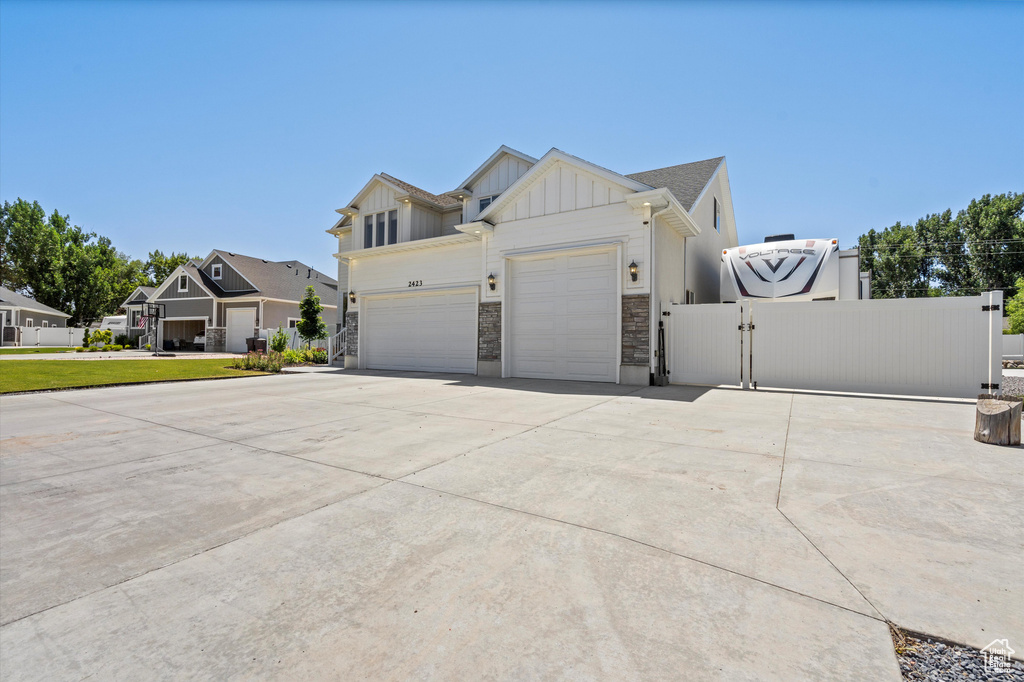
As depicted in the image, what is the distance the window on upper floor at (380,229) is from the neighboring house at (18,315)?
3463 cm

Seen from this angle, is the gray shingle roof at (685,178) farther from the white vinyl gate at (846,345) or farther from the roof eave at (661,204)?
the white vinyl gate at (846,345)

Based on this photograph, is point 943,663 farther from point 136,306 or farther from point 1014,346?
point 136,306

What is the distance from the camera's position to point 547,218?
449 inches

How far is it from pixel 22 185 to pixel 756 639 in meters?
65.5

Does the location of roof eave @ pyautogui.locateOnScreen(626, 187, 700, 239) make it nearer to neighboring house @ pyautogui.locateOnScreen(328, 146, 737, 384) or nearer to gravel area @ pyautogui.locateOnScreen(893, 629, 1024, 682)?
neighboring house @ pyautogui.locateOnScreen(328, 146, 737, 384)

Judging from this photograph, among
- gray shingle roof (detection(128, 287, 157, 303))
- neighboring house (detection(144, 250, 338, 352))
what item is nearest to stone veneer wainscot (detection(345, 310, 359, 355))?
neighboring house (detection(144, 250, 338, 352))

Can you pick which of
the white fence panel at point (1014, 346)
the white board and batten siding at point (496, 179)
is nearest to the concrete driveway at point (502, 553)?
the white board and batten siding at point (496, 179)

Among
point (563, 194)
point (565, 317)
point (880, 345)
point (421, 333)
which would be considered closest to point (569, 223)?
point (563, 194)

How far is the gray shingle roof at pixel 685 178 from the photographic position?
13047 mm

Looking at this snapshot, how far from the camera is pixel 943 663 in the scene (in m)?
1.54

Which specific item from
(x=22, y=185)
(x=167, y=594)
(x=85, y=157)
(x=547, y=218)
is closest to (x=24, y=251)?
(x=22, y=185)

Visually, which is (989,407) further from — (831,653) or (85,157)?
(85,157)

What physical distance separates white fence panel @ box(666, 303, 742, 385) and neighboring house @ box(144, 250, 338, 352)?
902 inches

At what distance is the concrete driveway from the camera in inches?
64.2
